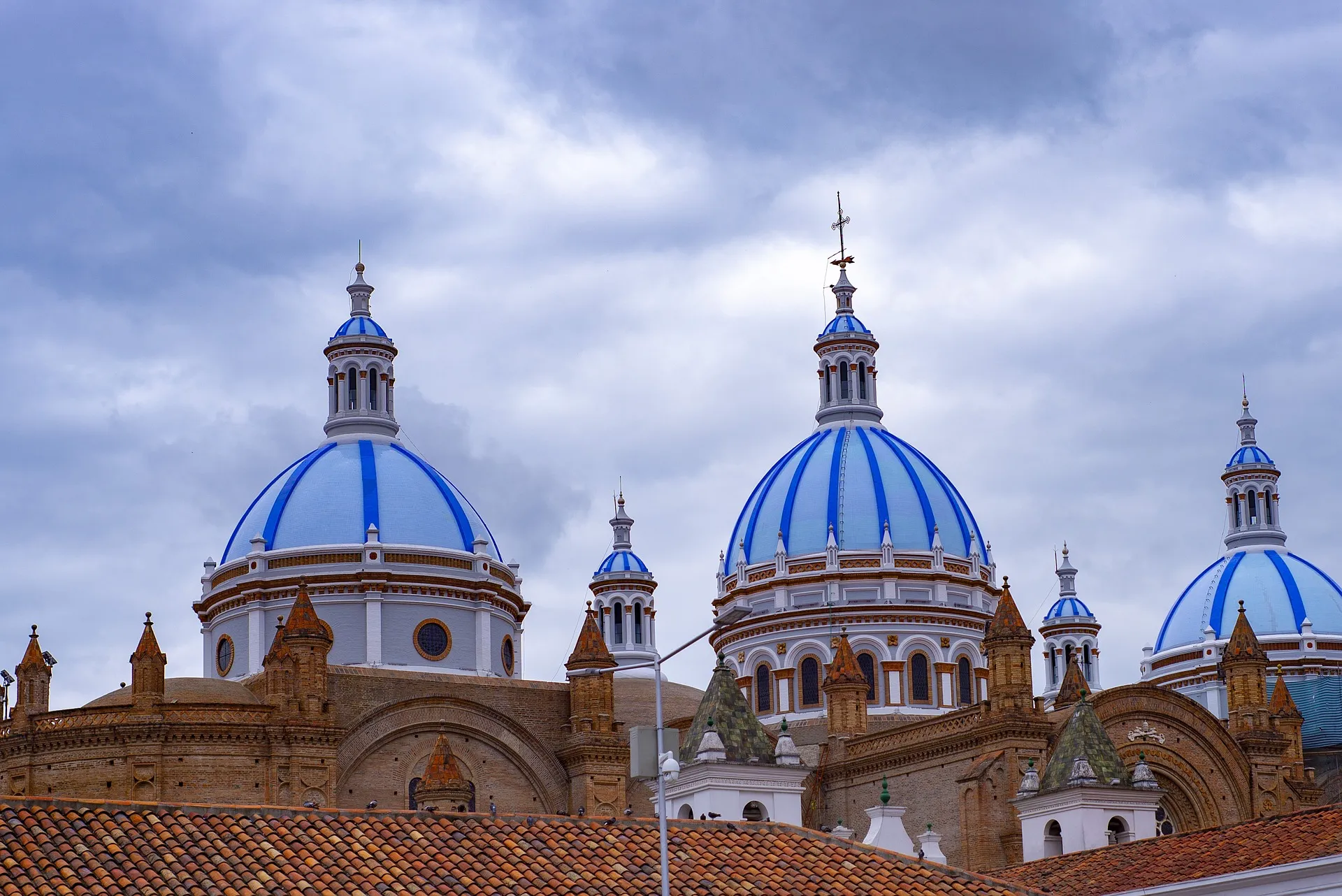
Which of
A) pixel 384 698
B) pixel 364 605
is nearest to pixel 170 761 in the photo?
pixel 384 698

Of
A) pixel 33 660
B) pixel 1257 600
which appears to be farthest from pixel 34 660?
pixel 1257 600

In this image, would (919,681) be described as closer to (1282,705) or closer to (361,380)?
(1282,705)

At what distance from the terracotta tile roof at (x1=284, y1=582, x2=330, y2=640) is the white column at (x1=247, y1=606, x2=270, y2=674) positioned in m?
6.14

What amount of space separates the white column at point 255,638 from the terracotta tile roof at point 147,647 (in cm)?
761

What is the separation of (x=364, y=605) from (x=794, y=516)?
53.2 feet

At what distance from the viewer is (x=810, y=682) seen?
236 ft

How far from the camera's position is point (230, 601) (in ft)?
218

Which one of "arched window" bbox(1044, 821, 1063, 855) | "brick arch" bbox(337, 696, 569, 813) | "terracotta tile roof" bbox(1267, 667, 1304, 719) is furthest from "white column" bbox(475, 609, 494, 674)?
"terracotta tile roof" bbox(1267, 667, 1304, 719)

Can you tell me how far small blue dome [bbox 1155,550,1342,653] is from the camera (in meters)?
78.8

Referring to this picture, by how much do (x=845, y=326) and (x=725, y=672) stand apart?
79.8 ft

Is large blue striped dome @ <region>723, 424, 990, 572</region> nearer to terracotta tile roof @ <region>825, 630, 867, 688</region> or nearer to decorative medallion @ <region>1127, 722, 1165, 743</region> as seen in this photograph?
terracotta tile roof @ <region>825, 630, 867, 688</region>

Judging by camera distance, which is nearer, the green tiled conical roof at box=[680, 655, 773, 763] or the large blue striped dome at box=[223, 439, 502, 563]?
the green tiled conical roof at box=[680, 655, 773, 763]

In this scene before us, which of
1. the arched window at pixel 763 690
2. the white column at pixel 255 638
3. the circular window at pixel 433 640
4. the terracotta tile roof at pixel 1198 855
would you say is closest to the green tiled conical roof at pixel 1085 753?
the terracotta tile roof at pixel 1198 855

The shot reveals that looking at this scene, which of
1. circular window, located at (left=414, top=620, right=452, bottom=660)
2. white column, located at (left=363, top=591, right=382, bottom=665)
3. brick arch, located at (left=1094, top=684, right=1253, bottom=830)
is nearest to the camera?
brick arch, located at (left=1094, top=684, right=1253, bottom=830)
